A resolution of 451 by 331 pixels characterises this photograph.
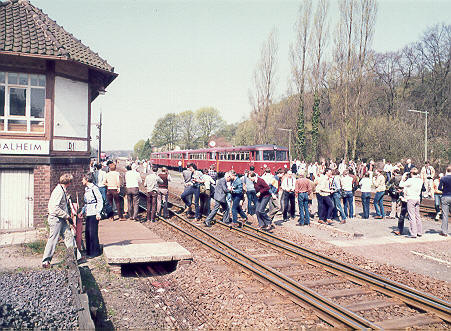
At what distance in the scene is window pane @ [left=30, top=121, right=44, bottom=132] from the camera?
12.0 meters

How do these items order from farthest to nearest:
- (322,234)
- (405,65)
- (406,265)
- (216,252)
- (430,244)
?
(405,65) < (322,234) < (430,244) < (216,252) < (406,265)

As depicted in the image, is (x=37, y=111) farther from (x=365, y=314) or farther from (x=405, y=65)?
(x=405, y=65)

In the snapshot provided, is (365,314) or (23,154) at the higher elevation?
(23,154)

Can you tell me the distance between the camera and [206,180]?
13266mm

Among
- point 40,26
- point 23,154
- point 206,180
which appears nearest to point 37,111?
point 23,154

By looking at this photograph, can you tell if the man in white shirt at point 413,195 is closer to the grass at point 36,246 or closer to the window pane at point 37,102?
the grass at point 36,246

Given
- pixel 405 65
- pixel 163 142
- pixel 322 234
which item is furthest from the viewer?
pixel 163 142

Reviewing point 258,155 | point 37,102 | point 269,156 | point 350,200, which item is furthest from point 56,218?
point 269,156

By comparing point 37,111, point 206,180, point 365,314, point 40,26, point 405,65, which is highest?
point 405,65

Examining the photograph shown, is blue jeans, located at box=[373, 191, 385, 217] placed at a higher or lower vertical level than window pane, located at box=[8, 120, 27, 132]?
lower

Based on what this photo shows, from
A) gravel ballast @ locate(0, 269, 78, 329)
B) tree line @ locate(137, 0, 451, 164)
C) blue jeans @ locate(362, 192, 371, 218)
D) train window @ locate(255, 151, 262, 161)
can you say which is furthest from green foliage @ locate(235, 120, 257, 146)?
gravel ballast @ locate(0, 269, 78, 329)

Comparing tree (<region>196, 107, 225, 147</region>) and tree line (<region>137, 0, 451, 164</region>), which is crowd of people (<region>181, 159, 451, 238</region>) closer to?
tree line (<region>137, 0, 451, 164</region>)

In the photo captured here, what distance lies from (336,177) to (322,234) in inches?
98.1

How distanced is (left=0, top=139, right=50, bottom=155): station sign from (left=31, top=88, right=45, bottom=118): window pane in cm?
95
